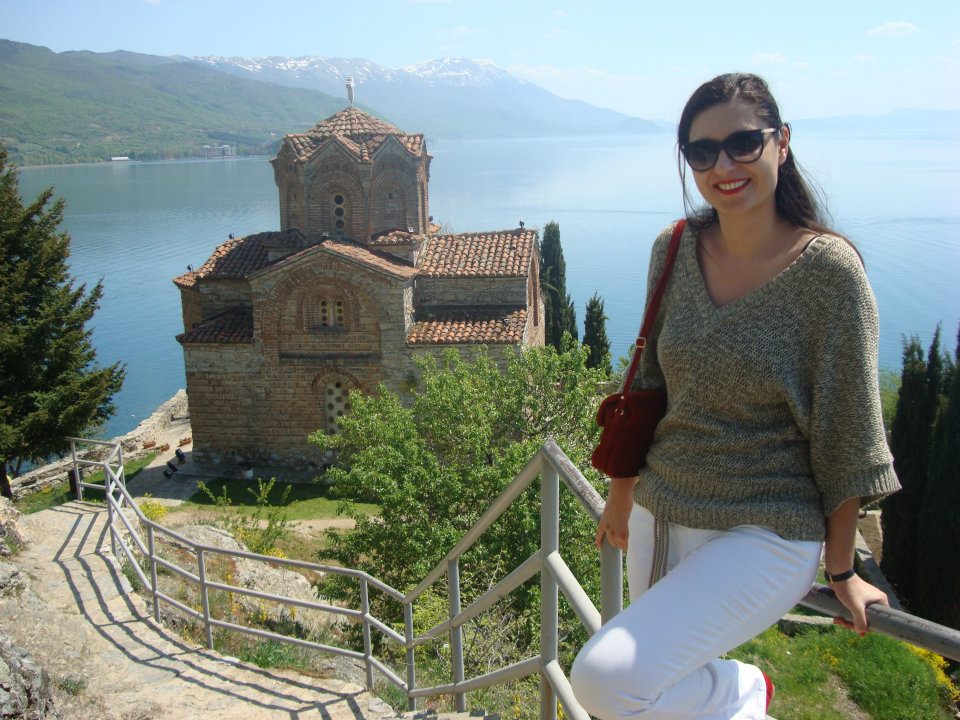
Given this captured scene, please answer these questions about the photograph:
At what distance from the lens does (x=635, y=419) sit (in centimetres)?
213

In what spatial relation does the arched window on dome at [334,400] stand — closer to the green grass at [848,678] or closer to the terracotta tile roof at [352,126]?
the terracotta tile roof at [352,126]

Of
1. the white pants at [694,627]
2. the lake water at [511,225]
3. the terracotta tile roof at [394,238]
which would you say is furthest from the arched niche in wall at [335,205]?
the white pants at [694,627]

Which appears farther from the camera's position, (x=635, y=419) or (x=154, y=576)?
(x=154, y=576)

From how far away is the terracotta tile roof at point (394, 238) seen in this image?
18.4m

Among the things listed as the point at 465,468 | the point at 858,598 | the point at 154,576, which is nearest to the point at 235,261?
the point at 465,468

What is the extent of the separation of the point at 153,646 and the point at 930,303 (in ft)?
166

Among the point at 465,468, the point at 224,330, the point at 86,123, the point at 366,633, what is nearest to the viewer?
the point at 366,633

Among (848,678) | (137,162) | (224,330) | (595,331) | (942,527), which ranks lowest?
(942,527)

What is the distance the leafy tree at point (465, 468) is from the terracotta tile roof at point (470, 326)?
134 inches

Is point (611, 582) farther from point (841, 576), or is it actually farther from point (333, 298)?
point (333, 298)

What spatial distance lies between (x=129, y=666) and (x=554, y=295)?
23.2 m

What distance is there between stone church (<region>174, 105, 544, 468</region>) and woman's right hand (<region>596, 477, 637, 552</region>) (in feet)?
47.0

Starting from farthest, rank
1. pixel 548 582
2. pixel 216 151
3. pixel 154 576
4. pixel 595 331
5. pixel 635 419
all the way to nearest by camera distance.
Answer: pixel 216 151, pixel 595 331, pixel 154 576, pixel 548 582, pixel 635 419

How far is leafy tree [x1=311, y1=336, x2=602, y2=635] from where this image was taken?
28.5ft
